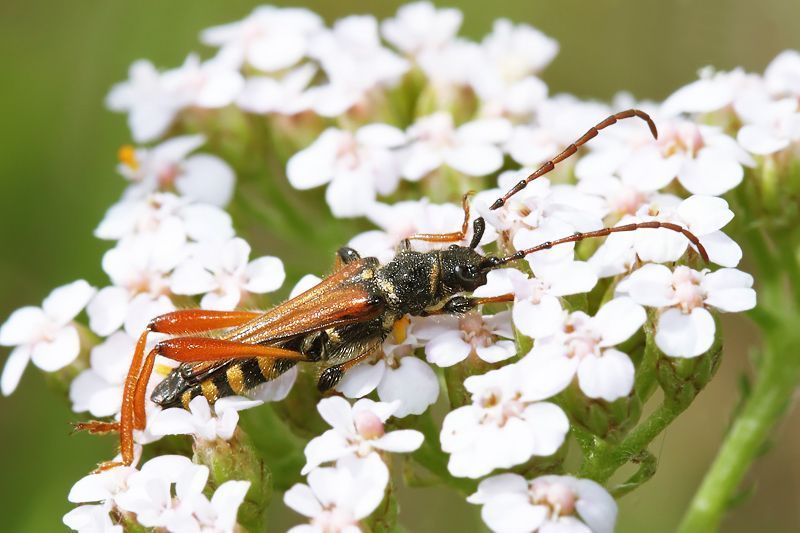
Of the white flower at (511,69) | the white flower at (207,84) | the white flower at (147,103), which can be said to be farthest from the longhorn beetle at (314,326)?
the white flower at (147,103)

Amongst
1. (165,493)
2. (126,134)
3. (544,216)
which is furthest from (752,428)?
(126,134)

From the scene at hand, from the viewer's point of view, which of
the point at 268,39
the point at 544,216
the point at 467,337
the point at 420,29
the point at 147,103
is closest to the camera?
the point at 467,337

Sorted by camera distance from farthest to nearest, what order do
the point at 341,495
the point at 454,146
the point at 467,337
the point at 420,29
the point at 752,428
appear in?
the point at 420,29, the point at 454,146, the point at 752,428, the point at 467,337, the point at 341,495

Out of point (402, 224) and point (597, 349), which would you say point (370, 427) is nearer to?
point (597, 349)

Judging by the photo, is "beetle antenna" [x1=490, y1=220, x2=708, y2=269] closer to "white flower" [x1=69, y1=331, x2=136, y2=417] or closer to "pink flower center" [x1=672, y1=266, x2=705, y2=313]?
→ "pink flower center" [x1=672, y1=266, x2=705, y2=313]

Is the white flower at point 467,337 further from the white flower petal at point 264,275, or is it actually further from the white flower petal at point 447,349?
the white flower petal at point 264,275

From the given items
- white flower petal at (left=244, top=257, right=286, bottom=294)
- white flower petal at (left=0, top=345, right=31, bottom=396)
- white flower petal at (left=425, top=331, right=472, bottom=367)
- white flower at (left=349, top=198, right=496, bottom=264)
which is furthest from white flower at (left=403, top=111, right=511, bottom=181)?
white flower petal at (left=0, top=345, right=31, bottom=396)

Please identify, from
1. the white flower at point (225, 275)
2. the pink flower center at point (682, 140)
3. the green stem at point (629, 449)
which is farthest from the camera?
the pink flower center at point (682, 140)
